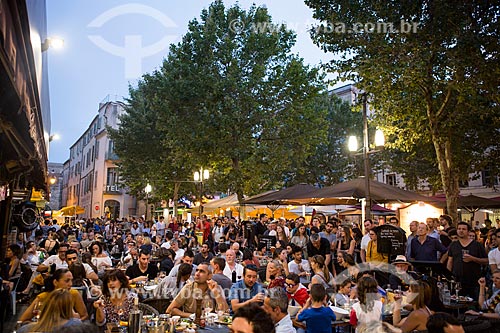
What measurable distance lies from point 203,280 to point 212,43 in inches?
655

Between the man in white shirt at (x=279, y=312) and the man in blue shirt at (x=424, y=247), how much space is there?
16.4 ft

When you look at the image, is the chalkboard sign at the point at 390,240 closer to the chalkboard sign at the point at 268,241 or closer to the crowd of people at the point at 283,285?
the crowd of people at the point at 283,285

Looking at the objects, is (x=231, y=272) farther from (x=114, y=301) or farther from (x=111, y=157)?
(x=111, y=157)

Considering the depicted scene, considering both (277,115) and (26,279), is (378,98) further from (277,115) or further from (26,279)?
(26,279)

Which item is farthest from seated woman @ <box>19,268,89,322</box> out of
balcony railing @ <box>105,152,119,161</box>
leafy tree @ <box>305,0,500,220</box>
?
balcony railing @ <box>105,152,119,161</box>

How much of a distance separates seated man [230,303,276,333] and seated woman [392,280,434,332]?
8.54 feet

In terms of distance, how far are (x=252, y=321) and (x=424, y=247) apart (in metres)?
6.65

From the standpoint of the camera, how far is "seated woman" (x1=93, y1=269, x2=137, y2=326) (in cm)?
508

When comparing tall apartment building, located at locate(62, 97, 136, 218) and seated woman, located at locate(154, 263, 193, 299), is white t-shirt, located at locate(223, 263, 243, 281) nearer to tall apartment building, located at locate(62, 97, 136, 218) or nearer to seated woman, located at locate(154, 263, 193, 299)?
seated woman, located at locate(154, 263, 193, 299)

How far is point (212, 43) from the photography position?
20.4 m

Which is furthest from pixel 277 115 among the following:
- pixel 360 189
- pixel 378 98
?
pixel 360 189

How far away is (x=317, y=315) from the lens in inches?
185

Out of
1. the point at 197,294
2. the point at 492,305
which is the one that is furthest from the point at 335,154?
the point at 197,294

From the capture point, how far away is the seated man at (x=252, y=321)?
115 inches
